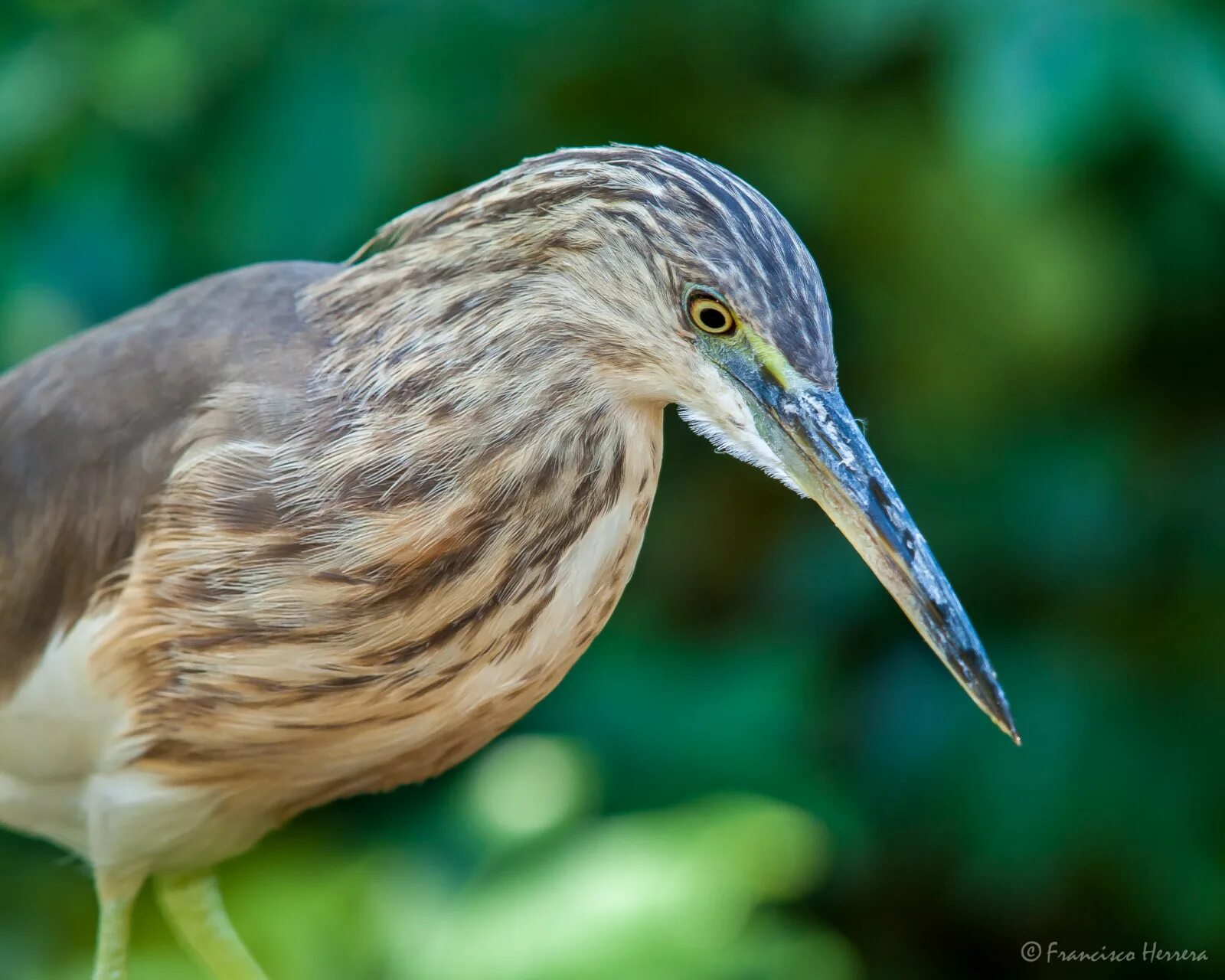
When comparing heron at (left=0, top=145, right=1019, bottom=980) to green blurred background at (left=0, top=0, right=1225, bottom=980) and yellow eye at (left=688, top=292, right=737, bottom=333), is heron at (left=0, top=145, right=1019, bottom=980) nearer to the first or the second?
→ yellow eye at (left=688, top=292, right=737, bottom=333)

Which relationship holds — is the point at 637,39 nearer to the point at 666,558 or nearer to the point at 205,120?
the point at 205,120

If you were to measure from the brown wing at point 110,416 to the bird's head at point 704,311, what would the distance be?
0.38 meters

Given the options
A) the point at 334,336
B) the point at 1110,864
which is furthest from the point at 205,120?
the point at 1110,864

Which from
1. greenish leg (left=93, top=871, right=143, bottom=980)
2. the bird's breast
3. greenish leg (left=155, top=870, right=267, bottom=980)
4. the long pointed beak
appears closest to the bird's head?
the long pointed beak

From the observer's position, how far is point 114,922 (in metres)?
2.42

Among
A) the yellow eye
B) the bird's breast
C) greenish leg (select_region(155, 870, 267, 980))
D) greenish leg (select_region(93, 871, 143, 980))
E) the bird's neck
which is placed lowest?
greenish leg (select_region(155, 870, 267, 980))

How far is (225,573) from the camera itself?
6.47 ft

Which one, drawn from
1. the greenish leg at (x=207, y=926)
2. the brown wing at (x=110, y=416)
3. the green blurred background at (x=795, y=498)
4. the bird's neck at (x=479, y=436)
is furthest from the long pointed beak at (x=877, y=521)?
the greenish leg at (x=207, y=926)

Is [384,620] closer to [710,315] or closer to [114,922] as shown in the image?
[710,315]

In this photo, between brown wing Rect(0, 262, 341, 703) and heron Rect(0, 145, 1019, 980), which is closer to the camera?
heron Rect(0, 145, 1019, 980)

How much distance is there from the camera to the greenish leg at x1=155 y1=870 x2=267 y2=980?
2.73 m

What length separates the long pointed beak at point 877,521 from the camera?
5.64 ft

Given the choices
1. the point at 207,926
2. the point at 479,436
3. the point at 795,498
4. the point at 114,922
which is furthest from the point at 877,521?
the point at 795,498

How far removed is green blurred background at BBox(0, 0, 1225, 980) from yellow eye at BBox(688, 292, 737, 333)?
117 cm
